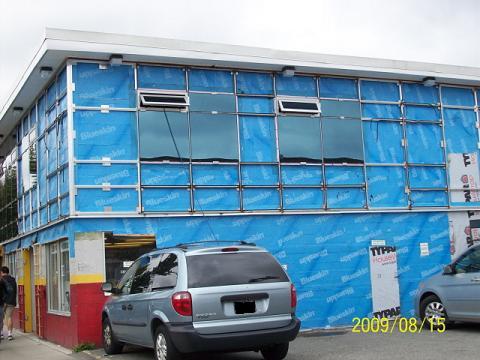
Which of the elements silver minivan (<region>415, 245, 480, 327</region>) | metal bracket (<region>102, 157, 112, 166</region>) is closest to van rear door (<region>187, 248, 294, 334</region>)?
silver minivan (<region>415, 245, 480, 327</region>)

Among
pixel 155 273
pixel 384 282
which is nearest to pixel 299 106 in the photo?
pixel 384 282

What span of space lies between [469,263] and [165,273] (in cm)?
581

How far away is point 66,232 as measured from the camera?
1308 centimetres

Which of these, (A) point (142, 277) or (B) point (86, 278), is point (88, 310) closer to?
(B) point (86, 278)

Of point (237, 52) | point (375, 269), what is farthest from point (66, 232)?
point (375, 269)

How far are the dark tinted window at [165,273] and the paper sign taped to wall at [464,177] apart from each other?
916 cm

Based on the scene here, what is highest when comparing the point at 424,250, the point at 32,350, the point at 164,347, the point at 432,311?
the point at 424,250

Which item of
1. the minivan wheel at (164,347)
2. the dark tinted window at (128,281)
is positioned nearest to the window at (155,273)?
the dark tinted window at (128,281)

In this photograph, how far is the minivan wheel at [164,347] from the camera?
8.53 m

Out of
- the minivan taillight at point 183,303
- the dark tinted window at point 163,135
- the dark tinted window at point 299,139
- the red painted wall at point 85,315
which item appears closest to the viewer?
the minivan taillight at point 183,303

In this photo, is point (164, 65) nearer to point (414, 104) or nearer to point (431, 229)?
point (414, 104)

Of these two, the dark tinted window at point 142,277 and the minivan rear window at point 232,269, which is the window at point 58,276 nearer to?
the dark tinted window at point 142,277

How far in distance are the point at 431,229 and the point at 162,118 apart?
23.0ft

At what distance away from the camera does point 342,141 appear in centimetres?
1505
